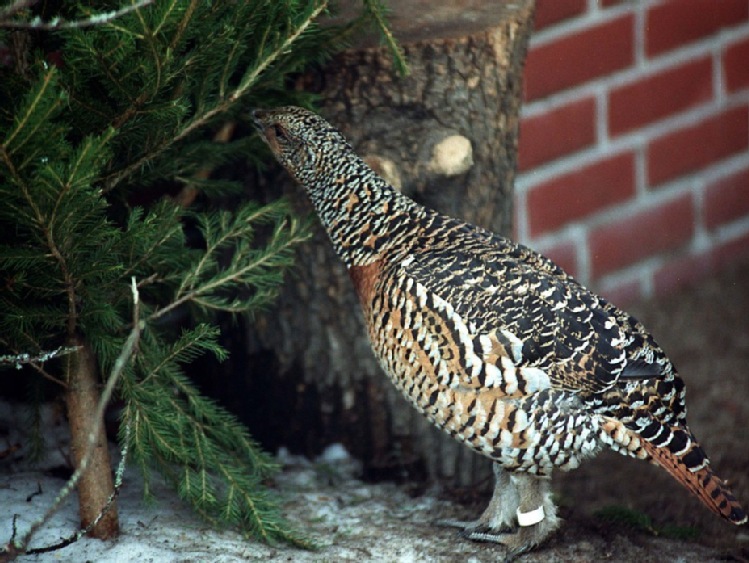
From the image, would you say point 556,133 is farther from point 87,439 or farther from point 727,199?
point 87,439

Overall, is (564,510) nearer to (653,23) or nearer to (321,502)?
(321,502)

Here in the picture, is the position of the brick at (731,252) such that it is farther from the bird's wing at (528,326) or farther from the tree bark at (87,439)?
the tree bark at (87,439)

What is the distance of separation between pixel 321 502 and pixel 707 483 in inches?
46.6

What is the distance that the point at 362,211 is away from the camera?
127 inches

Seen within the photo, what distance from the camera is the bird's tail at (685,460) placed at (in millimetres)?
2990

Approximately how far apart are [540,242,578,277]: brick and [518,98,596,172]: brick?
1.39ft

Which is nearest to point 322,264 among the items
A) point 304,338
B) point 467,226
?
point 304,338

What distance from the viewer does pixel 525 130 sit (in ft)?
15.3

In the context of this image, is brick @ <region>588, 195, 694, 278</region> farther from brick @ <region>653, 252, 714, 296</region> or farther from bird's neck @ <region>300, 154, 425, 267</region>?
bird's neck @ <region>300, 154, 425, 267</region>

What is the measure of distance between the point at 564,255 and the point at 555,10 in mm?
1115

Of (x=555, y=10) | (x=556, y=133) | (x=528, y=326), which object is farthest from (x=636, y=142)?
(x=528, y=326)

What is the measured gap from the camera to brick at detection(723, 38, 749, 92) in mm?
5352

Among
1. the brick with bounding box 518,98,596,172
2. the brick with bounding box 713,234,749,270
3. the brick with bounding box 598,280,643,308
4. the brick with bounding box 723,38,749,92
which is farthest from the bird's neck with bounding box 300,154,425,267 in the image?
the brick with bounding box 713,234,749,270

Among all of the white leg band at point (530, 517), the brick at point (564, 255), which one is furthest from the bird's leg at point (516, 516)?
the brick at point (564, 255)
